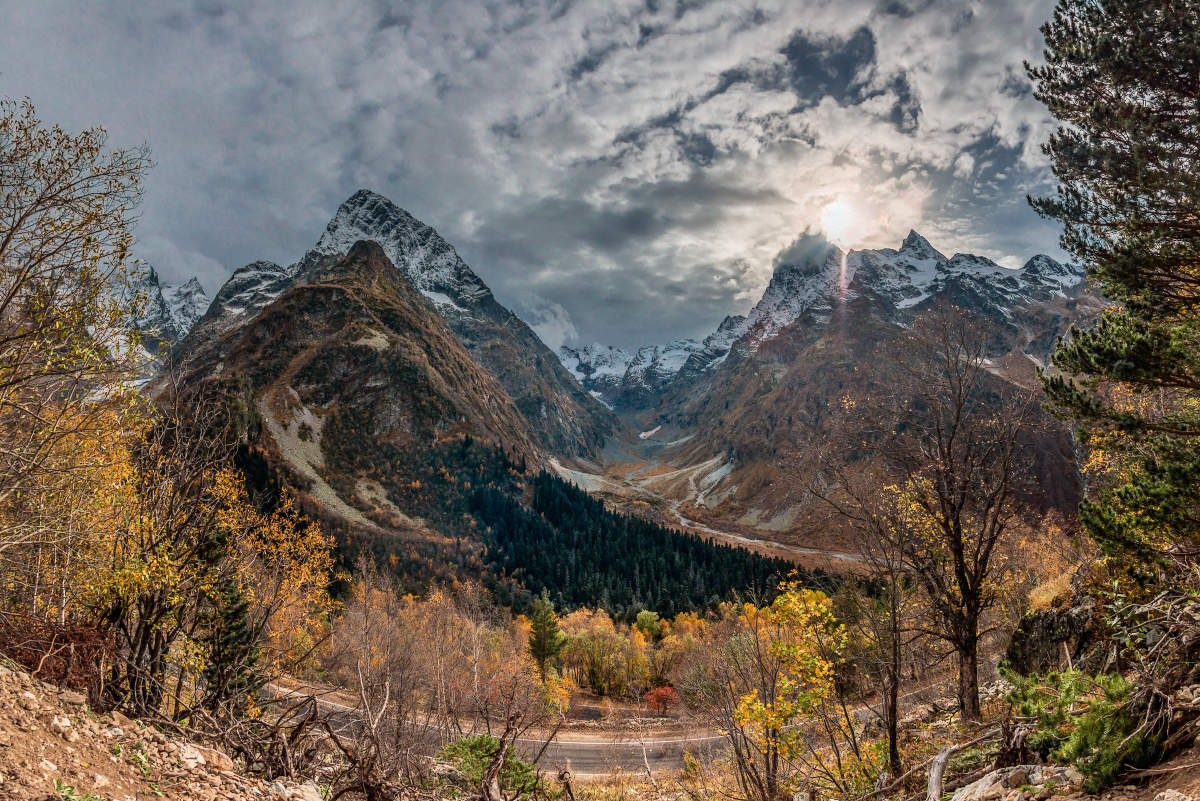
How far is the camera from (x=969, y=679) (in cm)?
1202

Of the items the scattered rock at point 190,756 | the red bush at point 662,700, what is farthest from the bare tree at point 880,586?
the red bush at point 662,700

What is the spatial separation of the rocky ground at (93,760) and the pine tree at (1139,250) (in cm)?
1560

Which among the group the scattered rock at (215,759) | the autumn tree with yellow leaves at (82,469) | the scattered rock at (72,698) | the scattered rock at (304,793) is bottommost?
the scattered rock at (304,793)

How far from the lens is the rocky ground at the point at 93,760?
5312mm

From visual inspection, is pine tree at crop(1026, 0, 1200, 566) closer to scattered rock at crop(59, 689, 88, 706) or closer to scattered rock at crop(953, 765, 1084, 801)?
scattered rock at crop(953, 765, 1084, 801)

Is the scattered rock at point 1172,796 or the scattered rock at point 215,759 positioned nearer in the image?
the scattered rock at point 1172,796

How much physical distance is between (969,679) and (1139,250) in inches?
398

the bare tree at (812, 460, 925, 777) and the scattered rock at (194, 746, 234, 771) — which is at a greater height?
the bare tree at (812, 460, 925, 777)

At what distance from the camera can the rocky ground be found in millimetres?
5312

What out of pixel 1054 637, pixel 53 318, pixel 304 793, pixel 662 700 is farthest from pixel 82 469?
pixel 662 700

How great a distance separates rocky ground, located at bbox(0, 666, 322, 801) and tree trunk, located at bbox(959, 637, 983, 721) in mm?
13612

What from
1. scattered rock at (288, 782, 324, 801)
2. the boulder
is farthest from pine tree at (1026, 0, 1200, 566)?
scattered rock at (288, 782, 324, 801)

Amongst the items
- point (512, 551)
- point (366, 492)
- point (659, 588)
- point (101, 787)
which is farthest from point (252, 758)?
point (366, 492)

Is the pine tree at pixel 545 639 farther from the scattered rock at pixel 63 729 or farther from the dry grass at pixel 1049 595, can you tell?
the scattered rock at pixel 63 729
